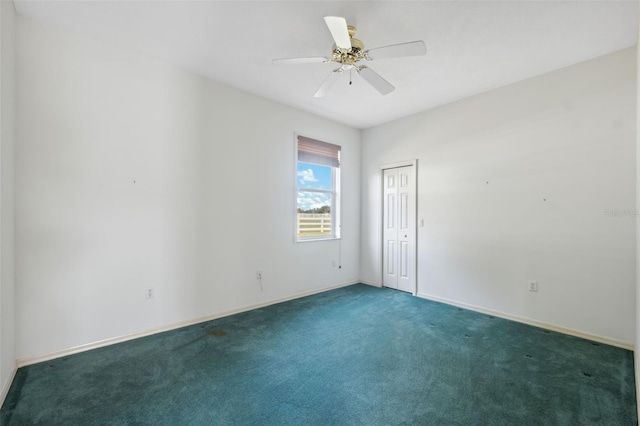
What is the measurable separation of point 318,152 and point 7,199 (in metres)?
3.49

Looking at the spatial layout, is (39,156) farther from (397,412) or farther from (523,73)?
(523,73)

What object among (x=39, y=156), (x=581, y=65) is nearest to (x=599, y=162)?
(x=581, y=65)

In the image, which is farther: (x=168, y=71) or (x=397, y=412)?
(x=168, y=71)

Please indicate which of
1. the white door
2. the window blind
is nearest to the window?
the window blind

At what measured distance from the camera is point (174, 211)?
123 inches

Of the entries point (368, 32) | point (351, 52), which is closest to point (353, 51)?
point (351, 52)

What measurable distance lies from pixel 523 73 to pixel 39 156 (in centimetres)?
484

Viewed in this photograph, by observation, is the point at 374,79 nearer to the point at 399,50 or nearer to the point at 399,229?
the point at 399,50

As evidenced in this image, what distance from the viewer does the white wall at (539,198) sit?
2.75 meters

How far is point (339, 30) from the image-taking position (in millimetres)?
1907

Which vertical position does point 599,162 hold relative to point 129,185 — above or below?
above

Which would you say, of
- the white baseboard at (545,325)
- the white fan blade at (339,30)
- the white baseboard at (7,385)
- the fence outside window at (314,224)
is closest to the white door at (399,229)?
the white baseboard at (545,325)

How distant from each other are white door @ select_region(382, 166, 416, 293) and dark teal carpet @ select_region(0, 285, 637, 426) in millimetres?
1411

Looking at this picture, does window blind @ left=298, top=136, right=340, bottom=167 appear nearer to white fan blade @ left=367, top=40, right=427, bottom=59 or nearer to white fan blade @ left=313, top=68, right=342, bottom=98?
white fan blade @ left=313, top=68, right=342, bottom=98
